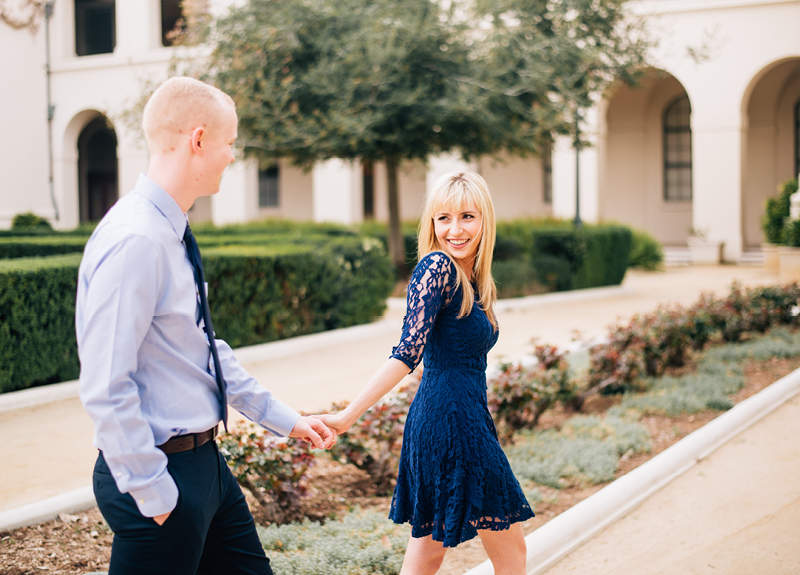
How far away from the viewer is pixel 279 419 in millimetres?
2348

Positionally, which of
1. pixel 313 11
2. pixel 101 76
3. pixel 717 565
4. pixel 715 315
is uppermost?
pixel 101 76

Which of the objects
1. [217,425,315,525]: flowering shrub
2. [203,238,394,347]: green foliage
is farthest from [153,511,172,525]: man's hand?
[203,238,394,347]: green foliage

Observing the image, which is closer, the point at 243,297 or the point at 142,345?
the point at 142,345

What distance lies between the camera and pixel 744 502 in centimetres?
426

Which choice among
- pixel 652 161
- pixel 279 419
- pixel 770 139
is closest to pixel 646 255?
pixel 652 161

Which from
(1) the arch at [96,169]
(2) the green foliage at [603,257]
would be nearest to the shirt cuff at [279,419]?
(2) the green foliage at [603,257]

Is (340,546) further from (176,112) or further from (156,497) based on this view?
(176,112)

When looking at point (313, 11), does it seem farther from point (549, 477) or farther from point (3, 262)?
point (549, 477)

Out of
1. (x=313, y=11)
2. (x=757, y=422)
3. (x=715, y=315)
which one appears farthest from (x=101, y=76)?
(x=757, y=422)

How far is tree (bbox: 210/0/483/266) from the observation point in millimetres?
11633

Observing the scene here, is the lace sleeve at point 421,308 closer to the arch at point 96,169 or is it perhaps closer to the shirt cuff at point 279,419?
the shirt cuff at point 279,419

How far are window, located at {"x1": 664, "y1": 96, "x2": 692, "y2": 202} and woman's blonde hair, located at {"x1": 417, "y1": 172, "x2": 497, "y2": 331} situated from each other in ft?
81.0

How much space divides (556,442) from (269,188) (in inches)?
967

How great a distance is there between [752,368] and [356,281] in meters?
5.07
